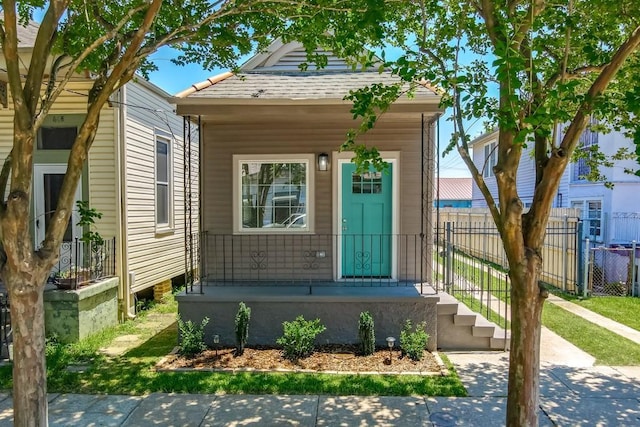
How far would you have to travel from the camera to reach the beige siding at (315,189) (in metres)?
6.93

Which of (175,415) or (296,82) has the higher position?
(296,82)

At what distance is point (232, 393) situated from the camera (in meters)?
4.43

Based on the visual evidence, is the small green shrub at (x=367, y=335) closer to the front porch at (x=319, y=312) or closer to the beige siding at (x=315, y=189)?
the front porch at (x=319, y=312)

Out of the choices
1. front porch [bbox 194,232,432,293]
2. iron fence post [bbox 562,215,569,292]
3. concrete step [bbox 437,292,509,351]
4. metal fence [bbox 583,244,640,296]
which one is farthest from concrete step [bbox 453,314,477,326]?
iron fence post [bbox 562,215,569,292]

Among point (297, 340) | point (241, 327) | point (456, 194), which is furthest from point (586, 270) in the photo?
point (456, 194)

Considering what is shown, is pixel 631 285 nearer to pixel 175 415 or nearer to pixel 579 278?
pixel 579 278

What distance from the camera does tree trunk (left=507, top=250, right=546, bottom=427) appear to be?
2.95m

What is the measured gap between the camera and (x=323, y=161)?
6.93 meters

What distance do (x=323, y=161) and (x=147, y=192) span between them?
356 centimetres

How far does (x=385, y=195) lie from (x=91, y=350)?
497 centimetres

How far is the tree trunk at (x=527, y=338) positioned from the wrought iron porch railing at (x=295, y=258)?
403 centimetres

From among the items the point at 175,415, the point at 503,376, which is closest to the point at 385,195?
the point at 503,376

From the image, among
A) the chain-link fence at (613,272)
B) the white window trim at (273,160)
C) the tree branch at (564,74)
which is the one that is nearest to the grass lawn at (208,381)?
the white window trim at (273,160)

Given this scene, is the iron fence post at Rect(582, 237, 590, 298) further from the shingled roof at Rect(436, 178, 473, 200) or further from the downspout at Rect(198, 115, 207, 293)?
the shingled roof at Rect(436, 178, 473, 200)
